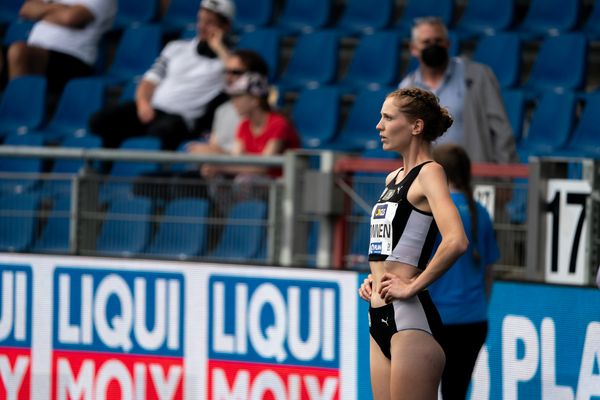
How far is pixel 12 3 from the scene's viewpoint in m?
13.1

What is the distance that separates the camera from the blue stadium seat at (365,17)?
36.9 ft

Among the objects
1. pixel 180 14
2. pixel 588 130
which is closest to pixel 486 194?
pixel 588 130

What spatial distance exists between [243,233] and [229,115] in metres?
1.94

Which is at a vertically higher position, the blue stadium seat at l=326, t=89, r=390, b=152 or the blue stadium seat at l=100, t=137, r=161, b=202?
the blue stadium seat at l=326, t=89, r=390, b=152

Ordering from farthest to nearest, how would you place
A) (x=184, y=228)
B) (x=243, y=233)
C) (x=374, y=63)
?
(x=374, y=63)
(x=184, y=228)
(x=243, y=233)

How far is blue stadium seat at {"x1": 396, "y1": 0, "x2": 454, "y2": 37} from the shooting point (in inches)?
427

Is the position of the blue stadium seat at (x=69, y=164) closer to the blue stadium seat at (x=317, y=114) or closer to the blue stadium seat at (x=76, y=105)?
the blue stadium seat at (x=76, y=105)

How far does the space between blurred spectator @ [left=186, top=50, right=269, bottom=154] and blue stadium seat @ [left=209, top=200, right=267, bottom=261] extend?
51.5 inches

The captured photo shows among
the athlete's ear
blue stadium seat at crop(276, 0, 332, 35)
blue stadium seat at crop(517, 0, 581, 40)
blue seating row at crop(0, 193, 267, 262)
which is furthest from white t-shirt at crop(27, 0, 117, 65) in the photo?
the athlete's ear

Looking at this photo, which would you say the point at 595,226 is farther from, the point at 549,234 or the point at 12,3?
the point at 12,3

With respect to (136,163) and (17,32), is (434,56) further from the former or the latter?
(17,32)

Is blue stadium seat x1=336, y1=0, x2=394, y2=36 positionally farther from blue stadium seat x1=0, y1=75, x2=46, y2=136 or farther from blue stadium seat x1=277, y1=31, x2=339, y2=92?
blue stadium seat x1=0, y1=75, x2=46, y2=136

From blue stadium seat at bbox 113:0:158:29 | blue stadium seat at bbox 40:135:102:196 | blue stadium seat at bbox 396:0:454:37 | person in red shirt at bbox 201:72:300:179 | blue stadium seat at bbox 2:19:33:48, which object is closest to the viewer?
blue stadium seat at bbox 40:135:102:196

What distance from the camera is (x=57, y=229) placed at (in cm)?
802
